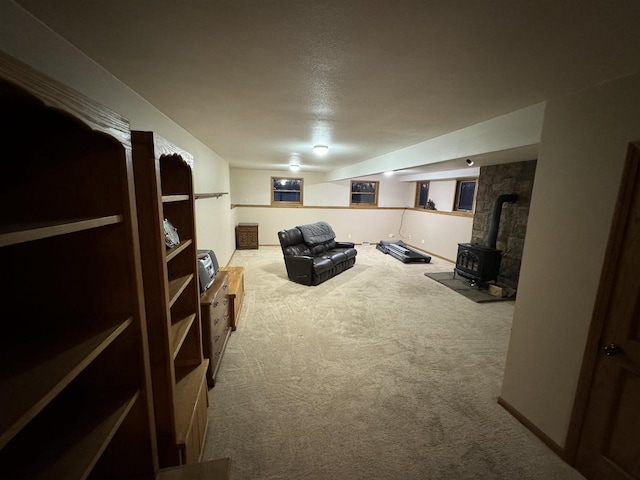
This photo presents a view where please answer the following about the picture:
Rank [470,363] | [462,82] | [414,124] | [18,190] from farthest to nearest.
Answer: [470,363] < [414,124] < [462,82] < [18,190]

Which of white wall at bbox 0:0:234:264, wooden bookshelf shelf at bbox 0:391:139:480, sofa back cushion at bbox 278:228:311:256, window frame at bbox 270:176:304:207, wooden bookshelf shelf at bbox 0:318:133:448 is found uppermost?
white wall at bbox 0:0:234:264

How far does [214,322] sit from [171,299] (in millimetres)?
1244

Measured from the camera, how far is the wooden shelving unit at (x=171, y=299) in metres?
1.10

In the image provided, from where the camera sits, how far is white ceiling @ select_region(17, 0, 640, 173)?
931 mm

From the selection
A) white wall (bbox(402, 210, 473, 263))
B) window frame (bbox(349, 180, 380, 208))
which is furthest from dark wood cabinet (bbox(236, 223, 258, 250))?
white wall (bbox(402, 210, 473, 263))

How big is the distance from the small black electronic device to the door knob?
9.12 ft

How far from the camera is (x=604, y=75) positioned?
4.56 feet

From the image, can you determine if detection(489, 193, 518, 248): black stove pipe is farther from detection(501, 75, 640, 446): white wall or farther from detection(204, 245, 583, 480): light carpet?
detection(501, 75, 640, 446): white wall

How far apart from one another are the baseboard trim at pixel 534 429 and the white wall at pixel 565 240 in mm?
31

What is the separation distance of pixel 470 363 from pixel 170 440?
2.73 metres

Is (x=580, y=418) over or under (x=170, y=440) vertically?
under

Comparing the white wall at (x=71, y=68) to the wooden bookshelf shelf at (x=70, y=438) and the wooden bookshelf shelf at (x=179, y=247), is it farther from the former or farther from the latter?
the wooden bookshelf shelf at (x=70, y=438)

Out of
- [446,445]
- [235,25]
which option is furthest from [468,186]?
[235,25]

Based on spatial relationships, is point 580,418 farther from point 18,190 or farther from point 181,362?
point 18,190
